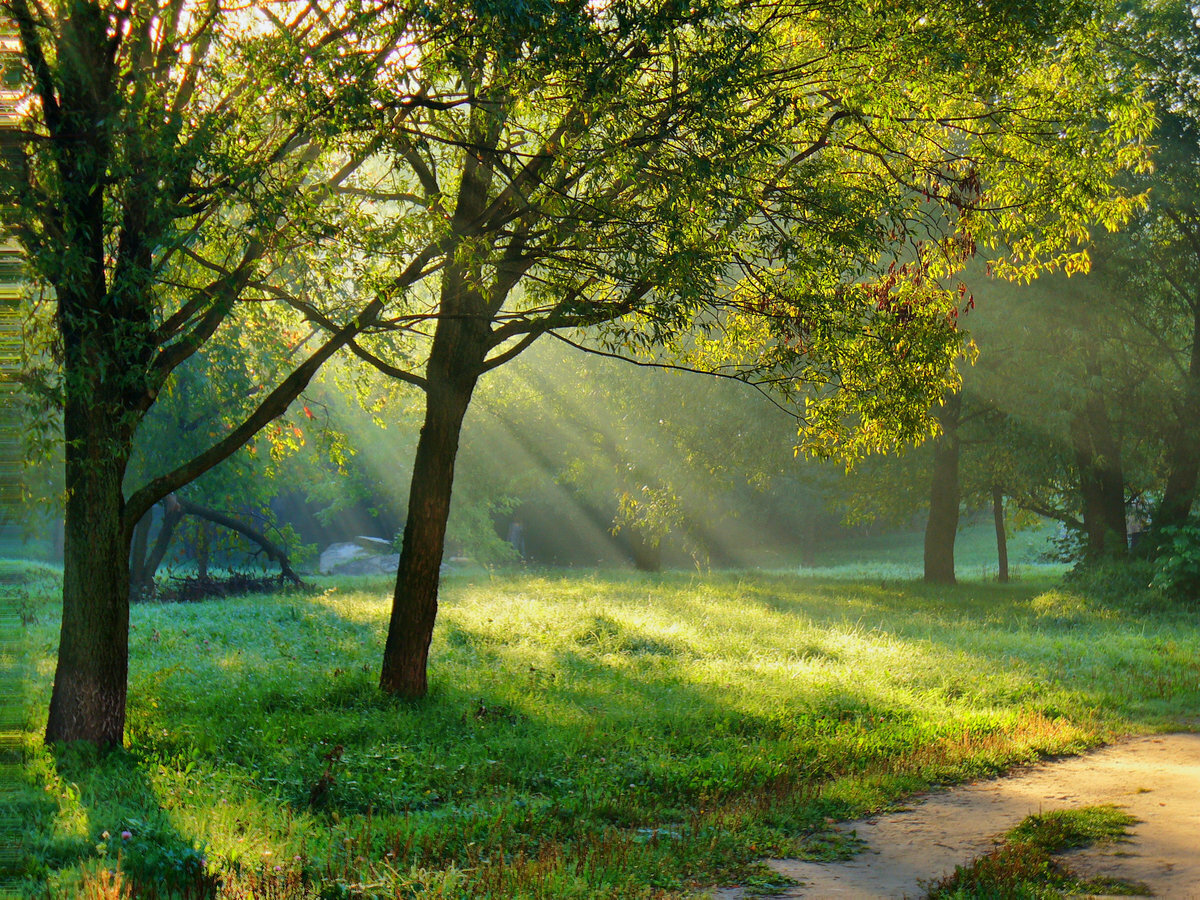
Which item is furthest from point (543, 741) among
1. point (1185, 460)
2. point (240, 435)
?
point (1185, 460)

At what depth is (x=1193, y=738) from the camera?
439 inches

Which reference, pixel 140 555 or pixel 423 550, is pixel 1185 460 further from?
pixel 140 555

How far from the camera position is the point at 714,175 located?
802 cm

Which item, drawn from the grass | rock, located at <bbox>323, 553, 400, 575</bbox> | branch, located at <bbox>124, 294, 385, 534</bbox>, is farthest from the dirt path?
rock, located at <bbox>323, 553, 400, 575</bbox>

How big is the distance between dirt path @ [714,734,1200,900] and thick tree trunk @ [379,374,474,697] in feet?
17.3

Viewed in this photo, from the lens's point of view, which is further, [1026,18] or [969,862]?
[1026,18]

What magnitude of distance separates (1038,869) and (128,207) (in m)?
8.42

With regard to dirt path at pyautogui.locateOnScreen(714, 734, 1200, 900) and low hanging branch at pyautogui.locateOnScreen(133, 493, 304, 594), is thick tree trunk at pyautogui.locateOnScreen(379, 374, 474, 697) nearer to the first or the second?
dirt path at pyautogui.locateOnScreen(714, 734, 1200, 900)

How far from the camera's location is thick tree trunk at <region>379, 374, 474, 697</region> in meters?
11.1

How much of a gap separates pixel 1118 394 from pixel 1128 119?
16.3 meters

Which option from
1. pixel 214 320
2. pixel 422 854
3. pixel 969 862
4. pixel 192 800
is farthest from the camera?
pixel 214 320

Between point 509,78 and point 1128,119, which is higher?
point 1128,119

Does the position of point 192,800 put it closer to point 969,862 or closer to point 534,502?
point 969,862

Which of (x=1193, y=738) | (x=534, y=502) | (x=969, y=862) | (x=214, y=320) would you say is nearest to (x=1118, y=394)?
(x=1193, y=738)
